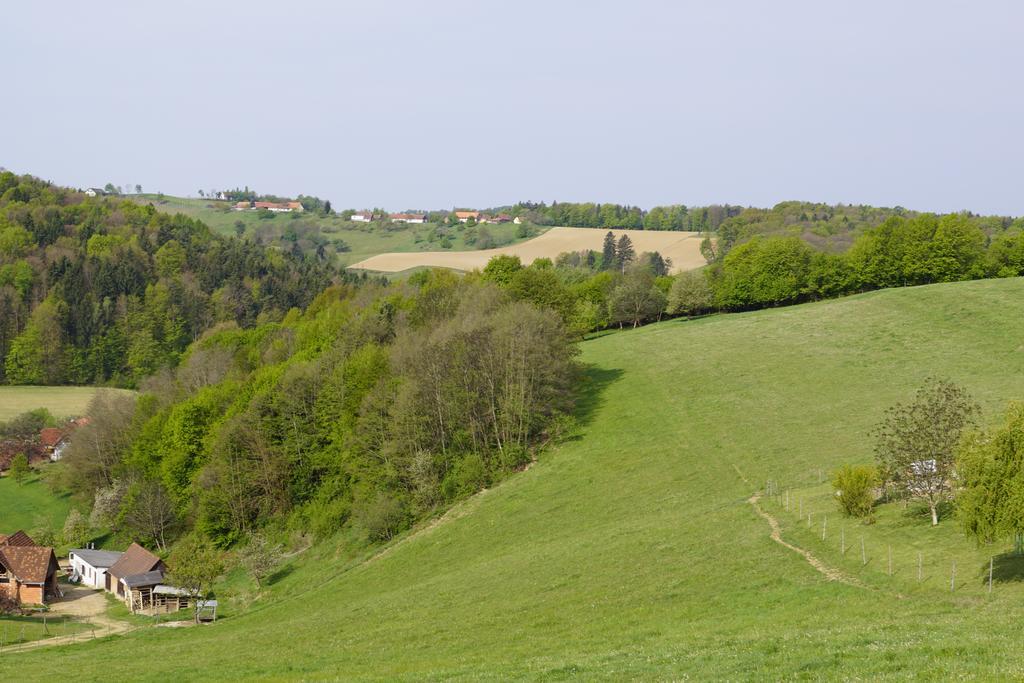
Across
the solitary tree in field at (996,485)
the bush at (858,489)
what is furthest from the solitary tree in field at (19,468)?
the solitary tree in field at (996,485)

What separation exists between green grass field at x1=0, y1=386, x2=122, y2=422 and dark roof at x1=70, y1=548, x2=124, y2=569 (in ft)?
183

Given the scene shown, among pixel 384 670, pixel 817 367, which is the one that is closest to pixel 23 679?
pixel 384 670

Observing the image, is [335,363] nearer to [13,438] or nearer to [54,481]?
[54,481]

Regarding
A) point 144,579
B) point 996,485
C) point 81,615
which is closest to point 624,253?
point 144,579

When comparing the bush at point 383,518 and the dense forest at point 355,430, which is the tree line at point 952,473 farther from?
the dense forest at point 355,430

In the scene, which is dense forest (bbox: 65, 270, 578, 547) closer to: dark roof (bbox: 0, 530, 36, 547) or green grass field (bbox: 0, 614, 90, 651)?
dark roof (bbox: 0, 530, 36, 547)

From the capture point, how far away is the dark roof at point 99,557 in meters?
68.9

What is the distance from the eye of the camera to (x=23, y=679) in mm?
34000

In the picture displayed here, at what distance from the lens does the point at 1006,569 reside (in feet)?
94.2

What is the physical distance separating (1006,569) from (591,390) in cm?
5200

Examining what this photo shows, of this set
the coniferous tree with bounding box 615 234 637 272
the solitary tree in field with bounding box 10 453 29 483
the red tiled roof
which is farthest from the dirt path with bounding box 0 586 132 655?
the coniferous tree with bounding box 615 234 637 272

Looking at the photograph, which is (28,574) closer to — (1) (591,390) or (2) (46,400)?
(1) (591,390)

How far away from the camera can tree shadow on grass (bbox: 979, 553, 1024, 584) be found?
27938mm

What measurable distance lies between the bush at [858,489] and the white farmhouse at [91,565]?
53881 millimetres
